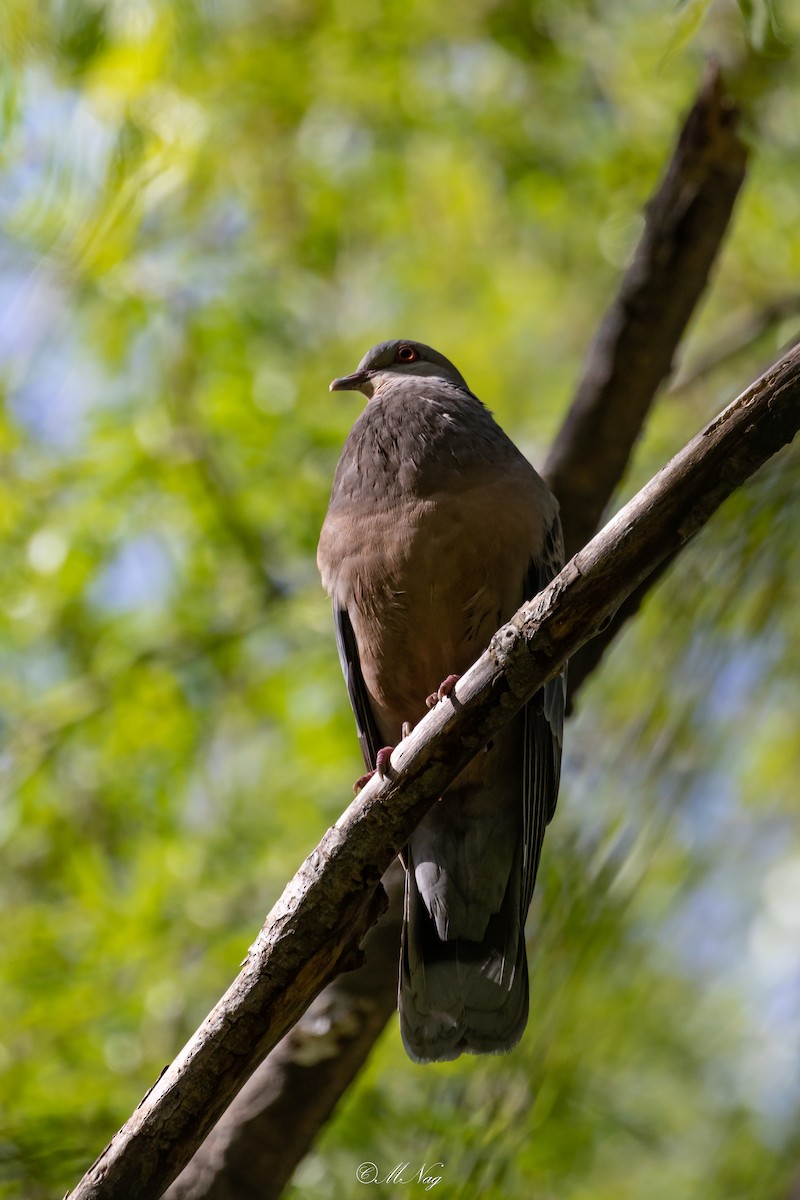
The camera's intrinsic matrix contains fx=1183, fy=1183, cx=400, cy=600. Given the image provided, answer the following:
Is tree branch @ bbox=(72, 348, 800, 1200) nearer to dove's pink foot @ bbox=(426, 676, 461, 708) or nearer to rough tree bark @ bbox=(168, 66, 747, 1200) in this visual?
dove's pink foot @ bbox=(426, 676, 461, 708)

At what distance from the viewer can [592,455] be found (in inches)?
171

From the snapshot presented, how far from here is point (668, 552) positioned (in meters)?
2.44

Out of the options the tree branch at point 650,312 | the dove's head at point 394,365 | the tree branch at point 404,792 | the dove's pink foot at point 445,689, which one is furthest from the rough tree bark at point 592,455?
the dove's pink foot at point 445,689

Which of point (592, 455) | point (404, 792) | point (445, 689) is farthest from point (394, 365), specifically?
point (404, 792)

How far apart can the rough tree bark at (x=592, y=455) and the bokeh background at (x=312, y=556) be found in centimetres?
30

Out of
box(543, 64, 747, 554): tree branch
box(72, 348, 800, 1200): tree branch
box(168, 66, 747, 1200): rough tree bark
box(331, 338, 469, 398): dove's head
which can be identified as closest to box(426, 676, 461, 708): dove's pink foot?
box(72, 348, 800, 1200): tree branch

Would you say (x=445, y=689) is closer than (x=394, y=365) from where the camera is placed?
Yes

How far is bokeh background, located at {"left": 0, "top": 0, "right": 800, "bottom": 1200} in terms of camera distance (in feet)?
11.1

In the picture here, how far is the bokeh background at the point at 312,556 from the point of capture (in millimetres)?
3393

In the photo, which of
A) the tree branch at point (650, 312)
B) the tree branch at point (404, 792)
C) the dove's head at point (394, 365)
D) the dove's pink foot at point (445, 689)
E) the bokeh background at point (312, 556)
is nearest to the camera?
the tree branch at point (404, 792)

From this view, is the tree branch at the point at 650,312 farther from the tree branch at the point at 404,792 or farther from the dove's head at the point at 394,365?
the tree branch at the point at 404,792

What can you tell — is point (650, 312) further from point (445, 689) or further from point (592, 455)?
point (445, 689)

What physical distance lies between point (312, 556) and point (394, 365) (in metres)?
1.30

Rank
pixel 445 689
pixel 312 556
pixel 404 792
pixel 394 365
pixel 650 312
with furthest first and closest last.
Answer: pixel 312 556 → pixel 394 365 → pixel 650 312 → pixel 445 689 → pixel 404 792
